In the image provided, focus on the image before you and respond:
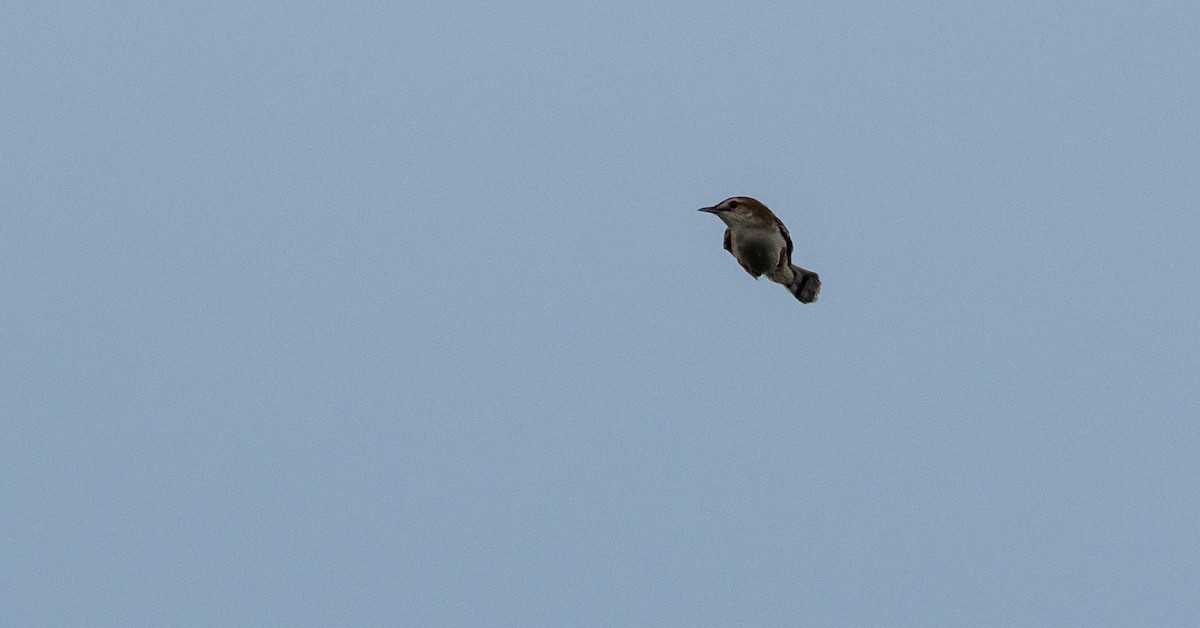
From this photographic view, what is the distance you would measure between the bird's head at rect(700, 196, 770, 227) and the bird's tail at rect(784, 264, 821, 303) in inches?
109

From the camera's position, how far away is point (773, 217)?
105 ft

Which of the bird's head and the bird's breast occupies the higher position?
the bird's head

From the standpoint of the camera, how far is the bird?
105ft

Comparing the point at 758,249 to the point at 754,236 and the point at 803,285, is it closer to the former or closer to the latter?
the point at 754,236

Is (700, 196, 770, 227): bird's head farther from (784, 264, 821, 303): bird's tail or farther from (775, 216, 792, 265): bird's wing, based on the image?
(784, 264, 821, 303): bird's tail

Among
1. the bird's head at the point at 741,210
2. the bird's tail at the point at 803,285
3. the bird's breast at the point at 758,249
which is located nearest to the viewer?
the bird's head at the point at 741,210

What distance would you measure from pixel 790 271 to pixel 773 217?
6.46 feet

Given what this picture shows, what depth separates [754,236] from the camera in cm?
3200

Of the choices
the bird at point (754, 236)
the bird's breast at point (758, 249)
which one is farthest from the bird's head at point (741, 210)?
the bird's breast at point (758, 249)

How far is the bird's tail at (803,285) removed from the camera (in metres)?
34.5

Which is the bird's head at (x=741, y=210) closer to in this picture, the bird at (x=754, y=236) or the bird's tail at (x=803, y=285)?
the bird at (x=754, y=236)

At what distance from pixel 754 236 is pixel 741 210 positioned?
1.55 ft

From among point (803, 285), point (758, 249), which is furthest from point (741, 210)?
point (803, 285)

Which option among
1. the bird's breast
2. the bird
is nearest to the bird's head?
the bird
